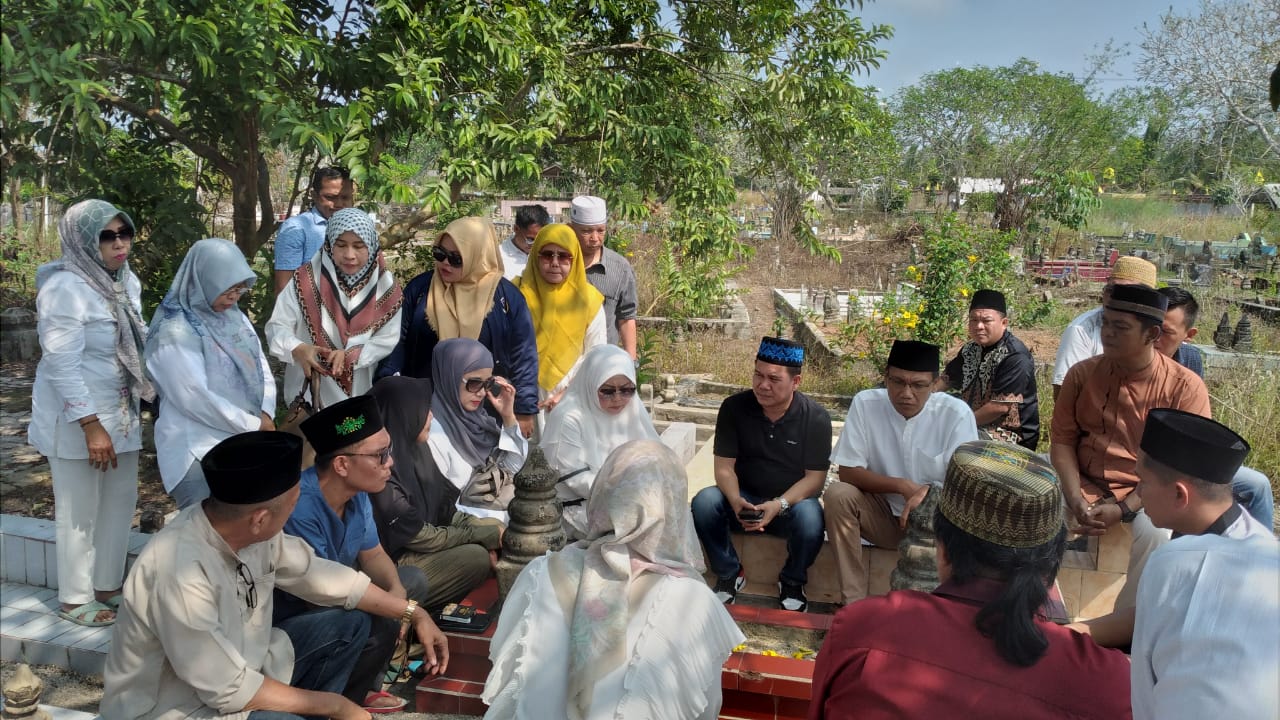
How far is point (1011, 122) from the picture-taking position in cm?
2727

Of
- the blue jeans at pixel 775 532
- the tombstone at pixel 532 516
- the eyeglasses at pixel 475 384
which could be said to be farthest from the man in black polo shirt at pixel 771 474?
the eyeglasses at pixel 475 384

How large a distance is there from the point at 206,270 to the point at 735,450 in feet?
8.07

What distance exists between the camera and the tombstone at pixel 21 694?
2.44 m

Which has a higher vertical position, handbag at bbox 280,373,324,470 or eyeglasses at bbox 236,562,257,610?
handbag at bbox 280,373,324,470

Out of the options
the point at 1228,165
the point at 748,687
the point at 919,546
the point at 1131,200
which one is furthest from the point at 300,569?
the point at 1131,200

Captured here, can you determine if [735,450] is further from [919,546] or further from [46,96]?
[46,96]

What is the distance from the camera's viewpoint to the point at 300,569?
106 inches

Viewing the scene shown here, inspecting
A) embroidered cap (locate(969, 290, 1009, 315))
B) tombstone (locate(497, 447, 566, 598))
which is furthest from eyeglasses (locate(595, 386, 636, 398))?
embroidered cap (locate(969, 290, 1009, 315))

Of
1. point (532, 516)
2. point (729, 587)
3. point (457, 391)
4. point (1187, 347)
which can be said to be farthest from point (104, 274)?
point (1187, 347)

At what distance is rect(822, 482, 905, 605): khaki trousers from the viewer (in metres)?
3.91

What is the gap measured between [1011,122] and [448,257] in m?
27.1

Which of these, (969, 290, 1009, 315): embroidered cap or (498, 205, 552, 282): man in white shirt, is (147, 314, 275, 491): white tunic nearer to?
(498, 205, 552, 282): man in white shirt

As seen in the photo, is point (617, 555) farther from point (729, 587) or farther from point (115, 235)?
point (115, 235)

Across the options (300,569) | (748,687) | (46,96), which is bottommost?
(748,687)
